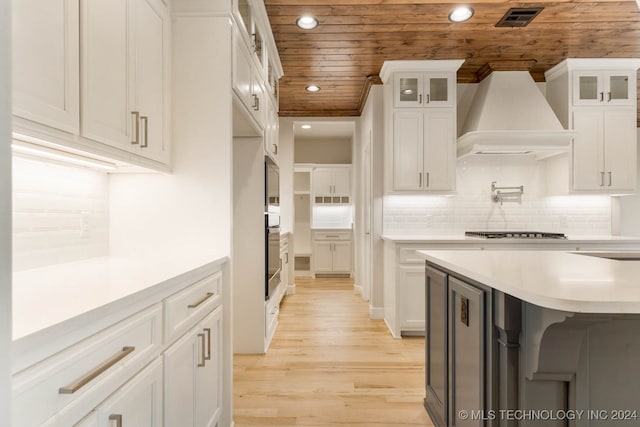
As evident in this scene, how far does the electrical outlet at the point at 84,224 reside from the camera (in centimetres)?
180

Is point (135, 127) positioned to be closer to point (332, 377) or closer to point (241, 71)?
point (241, 71)

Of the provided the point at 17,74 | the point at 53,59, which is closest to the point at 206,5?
the point at 53,59

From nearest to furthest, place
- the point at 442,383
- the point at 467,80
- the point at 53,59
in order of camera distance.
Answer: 1. the point at 53,59
2. the point at 442,383
3. the point at 467,80

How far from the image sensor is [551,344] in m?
1.20

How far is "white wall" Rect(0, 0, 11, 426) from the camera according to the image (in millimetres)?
510

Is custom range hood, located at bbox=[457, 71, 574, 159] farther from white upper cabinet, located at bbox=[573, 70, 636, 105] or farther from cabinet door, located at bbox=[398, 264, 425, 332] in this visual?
cabinet door, located at bbox=[398, 264, 425, 332]

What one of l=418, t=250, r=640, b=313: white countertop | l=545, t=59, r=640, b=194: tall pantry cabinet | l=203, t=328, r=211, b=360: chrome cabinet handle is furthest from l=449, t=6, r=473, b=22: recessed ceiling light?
l=203, t=328, r=211, b=360: chrome cabinet handle

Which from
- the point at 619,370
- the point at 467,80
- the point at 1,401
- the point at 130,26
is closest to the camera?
the point at 1,401

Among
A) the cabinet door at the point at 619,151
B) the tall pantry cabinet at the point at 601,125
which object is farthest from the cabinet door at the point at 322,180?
the cabinet door at the point at 619,151

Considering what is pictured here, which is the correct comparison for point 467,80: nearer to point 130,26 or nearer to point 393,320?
point 393,320

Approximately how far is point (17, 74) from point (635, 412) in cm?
219

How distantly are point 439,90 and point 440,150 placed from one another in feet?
2.01

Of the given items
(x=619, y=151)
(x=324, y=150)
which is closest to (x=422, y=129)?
(x=619, y=151)

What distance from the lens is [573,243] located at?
365 cm
